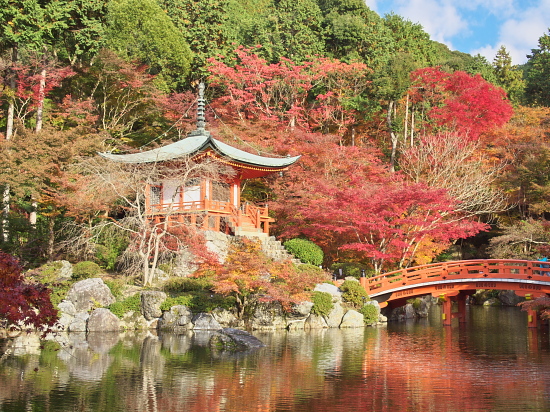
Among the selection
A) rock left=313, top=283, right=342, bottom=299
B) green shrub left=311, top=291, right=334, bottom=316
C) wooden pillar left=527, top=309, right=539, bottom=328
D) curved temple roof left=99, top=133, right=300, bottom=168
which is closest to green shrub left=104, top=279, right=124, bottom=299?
curved temple roof left=99, top=133, right=300, bottom=168

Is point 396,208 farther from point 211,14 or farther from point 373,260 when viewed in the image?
point 211,14

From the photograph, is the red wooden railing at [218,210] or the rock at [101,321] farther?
the red wooden railing at [218,210]

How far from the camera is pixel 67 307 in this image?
18.1 metres

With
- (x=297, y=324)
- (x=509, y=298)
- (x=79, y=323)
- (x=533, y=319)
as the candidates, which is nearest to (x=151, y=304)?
(x=79, y=323)

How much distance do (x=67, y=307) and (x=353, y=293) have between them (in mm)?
8454

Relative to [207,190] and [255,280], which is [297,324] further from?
[207,190]

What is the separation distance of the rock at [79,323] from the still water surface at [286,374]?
0.59m

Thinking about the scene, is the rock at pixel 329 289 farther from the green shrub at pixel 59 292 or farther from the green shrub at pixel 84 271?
the green shrub at pixel 59 292

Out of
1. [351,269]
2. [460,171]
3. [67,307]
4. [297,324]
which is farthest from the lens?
[460,171]

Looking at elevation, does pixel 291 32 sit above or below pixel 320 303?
above

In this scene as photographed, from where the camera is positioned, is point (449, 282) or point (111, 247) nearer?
point (449, 282)

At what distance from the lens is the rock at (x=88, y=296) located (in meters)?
18.5

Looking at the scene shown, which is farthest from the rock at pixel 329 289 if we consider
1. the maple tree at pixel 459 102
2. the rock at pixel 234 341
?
the maple tree at pixel 459 102

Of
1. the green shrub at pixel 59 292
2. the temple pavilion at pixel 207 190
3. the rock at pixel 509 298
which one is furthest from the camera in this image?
the rock at pixel 509 298
